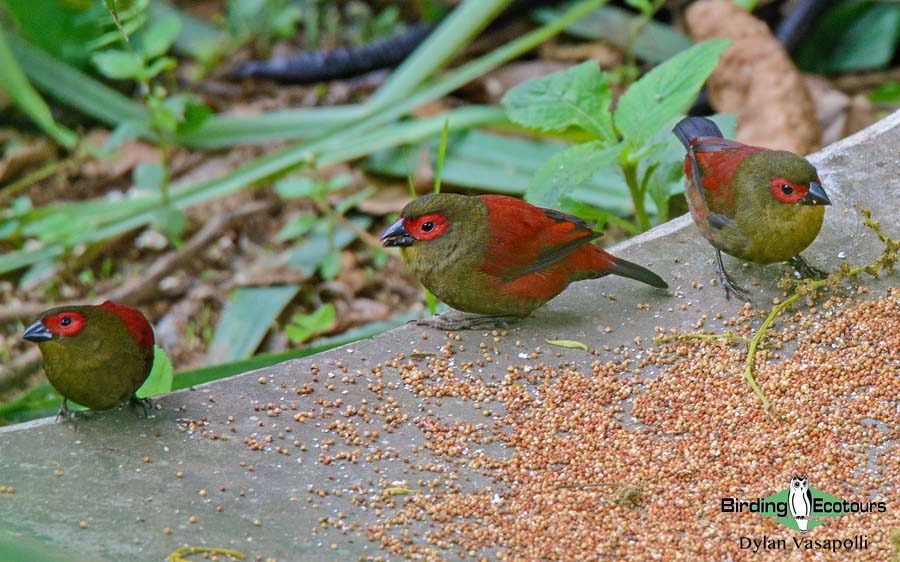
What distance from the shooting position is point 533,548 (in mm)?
2678

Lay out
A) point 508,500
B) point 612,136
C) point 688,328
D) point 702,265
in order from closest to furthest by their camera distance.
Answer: point 508,500 < point 688,328 < point 702,265 < point 612,136

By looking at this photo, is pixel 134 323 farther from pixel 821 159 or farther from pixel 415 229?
pixel 821 159

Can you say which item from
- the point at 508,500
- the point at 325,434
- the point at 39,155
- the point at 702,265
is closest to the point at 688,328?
the point at 702,265

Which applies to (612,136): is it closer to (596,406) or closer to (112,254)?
(596,406)

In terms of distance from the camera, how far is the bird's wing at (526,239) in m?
3.55

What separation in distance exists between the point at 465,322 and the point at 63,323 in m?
1.23

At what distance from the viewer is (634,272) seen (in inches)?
142

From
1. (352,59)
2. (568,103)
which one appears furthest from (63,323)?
(352,59)

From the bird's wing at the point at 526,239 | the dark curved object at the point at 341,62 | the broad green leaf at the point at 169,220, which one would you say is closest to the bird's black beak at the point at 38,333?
the bird's wing at the point at 526,239

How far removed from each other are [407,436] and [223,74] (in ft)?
15.7

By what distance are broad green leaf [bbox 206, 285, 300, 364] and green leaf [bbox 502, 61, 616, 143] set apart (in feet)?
5.88

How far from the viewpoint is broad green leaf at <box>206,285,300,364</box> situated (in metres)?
5.19

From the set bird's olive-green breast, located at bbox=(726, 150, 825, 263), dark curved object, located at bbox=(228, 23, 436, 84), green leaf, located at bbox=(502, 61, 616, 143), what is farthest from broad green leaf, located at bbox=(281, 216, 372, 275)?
bird's olive-green breast, located at bbox=(726, 150, 825, 263)

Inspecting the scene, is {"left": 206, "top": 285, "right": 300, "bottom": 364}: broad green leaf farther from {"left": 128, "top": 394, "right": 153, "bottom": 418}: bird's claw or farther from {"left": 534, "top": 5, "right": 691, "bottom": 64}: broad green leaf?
{"left": 534, "top": 5, "right": 691, "bottom": 64}: broad green leaf
